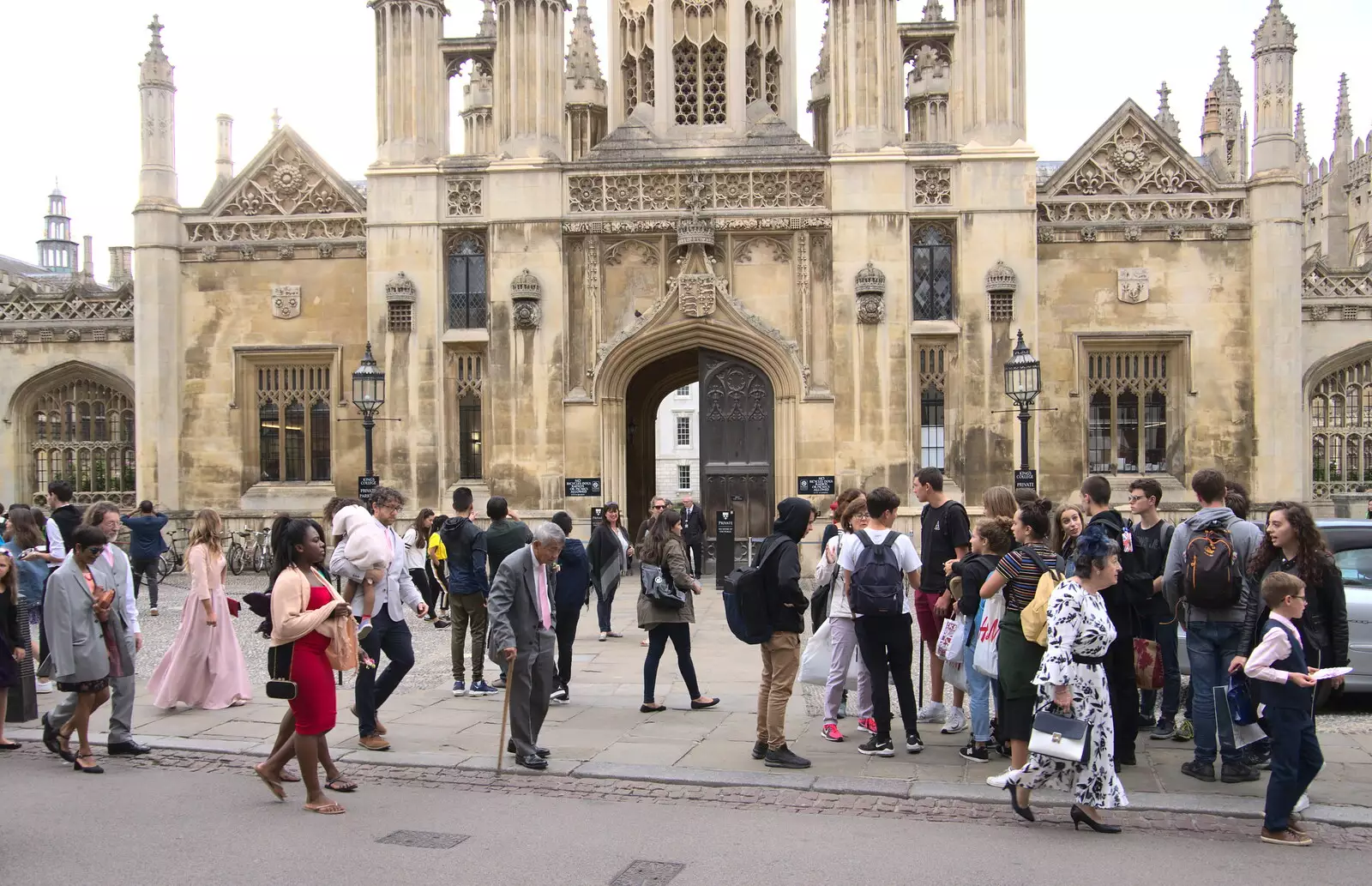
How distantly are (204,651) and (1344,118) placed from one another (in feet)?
195

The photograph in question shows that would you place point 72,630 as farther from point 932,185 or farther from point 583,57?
point 583,57

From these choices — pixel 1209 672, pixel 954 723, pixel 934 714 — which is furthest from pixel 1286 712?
pixel 934 714

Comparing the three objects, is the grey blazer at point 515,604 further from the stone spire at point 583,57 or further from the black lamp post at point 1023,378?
the stone spire at point 583,57

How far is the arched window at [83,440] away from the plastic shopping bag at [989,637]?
69.1 ft

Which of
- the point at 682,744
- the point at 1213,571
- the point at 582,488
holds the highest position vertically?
the point at 582,488

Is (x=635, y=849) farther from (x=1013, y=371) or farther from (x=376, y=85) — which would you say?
(x=376, y=85)

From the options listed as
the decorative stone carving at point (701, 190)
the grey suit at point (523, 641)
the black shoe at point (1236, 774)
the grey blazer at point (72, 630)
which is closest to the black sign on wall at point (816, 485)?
the decorative stone carving at point (701, 190)

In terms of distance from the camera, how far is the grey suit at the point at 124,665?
28.0ft

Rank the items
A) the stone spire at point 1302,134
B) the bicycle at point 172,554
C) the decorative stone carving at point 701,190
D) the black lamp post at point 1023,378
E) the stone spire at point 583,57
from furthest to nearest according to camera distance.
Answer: the stone spire at point 1302,134, the stone spire at point 583,57, the bicycle at point 172,554, the decorative stone carving at point 701,190, the black lamp post at point 1023,378

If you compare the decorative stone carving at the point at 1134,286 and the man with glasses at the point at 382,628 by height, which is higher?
the decorative stone carving at the point at 1134,286

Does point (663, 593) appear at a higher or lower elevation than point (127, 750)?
higher

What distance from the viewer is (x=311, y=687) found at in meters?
7.05

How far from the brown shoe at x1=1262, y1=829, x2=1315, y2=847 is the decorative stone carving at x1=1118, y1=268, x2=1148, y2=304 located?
52.5ft

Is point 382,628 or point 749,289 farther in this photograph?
point 749,289
